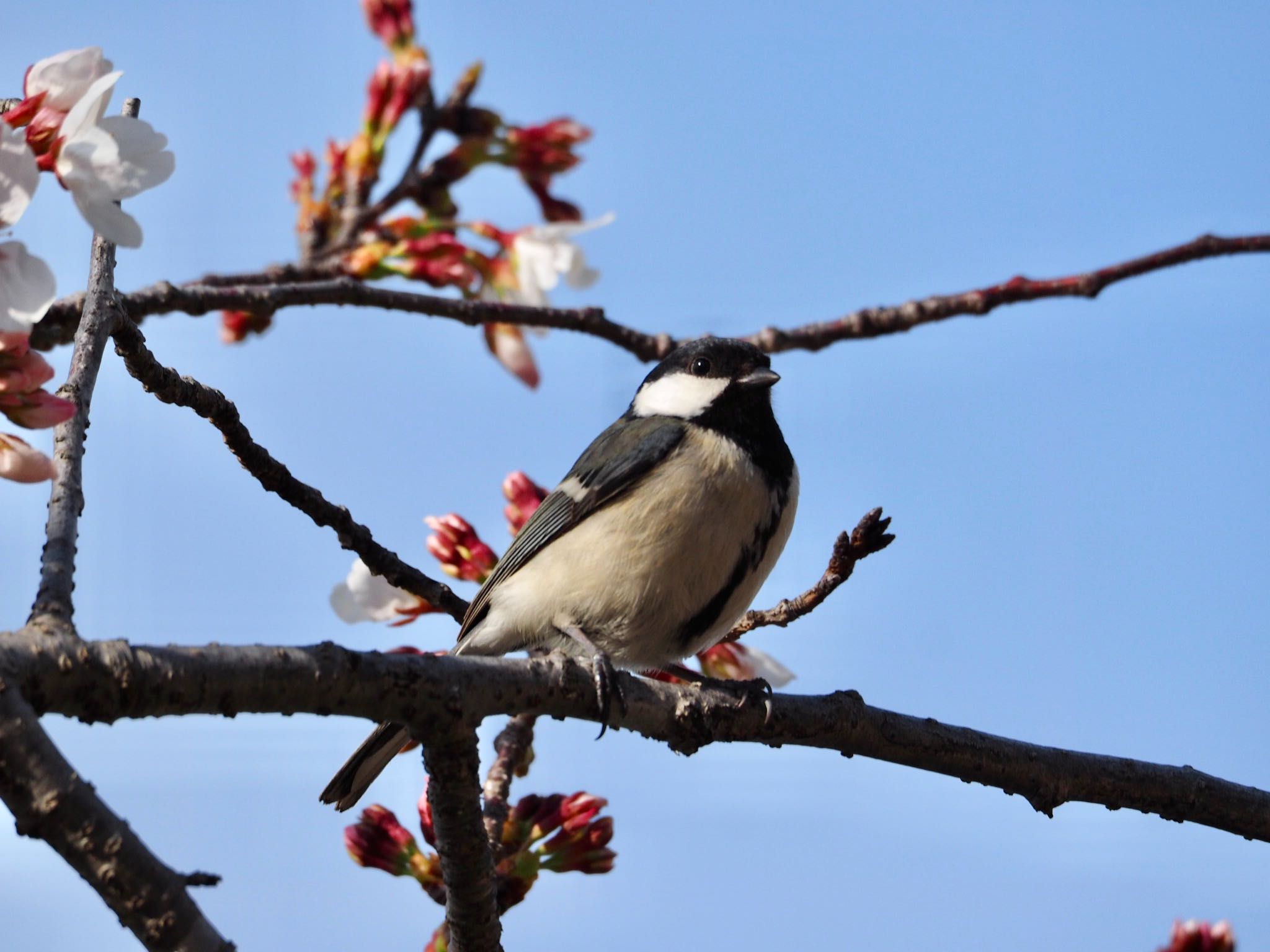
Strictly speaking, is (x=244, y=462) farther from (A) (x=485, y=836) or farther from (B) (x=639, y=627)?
(B) (x=639, y=627)

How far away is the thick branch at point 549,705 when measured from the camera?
4.85 ft

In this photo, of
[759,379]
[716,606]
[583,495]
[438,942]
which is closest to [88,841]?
[438,942]

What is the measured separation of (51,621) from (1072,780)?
1.91 m

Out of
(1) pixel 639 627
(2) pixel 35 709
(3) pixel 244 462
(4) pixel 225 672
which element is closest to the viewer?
(2) pixel 35 709

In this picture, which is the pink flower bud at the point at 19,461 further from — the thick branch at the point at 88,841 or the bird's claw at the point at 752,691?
the bird's claw at the point at 752,691

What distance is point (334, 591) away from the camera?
3.17 m

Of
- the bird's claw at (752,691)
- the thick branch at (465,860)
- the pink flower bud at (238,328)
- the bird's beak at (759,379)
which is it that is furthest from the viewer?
the pink flower bud at (238,328)

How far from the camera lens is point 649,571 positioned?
116 inches

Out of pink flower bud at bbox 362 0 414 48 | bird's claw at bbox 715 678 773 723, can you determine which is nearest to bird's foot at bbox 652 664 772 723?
bird's claw at bbox 715 678 773 723

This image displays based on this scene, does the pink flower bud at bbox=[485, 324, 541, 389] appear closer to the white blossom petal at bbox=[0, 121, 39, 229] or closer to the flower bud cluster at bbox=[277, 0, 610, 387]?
the flower bud cluster at bbox=[277, 0, 610, 387]

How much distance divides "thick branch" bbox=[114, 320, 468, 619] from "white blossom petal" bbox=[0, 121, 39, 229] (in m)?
0.43

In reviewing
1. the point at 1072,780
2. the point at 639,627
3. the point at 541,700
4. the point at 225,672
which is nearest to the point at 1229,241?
the point at 1072,780

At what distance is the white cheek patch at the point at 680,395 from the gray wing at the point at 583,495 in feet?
0.49

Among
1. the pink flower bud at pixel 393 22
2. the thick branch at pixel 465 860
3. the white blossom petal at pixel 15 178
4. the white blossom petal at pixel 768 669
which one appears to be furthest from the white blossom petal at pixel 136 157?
the pink flower bud at pixel 393 22
